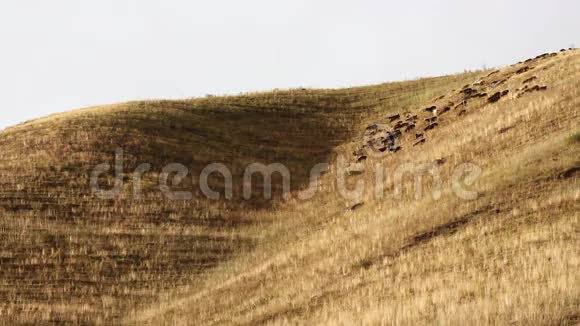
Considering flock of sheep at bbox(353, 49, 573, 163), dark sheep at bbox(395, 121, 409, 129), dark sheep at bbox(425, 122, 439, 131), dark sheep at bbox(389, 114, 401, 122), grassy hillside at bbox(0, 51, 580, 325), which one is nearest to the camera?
grassy hillside at bbox(0, 51, 580, 325)

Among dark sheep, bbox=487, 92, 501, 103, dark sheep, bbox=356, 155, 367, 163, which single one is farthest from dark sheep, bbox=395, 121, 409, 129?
dark sheep, bbox=487, 92, 501, 103

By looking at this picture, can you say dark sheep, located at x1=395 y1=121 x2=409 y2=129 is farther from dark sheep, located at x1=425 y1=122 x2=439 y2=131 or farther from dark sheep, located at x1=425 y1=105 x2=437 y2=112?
dark sheep, located at x1=425 y1=122 x2=439 y2=131

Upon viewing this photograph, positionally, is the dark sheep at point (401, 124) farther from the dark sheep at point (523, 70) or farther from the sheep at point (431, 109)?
the dark sheep at point (523, 70)

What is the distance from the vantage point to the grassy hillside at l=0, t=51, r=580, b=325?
18.3 meters

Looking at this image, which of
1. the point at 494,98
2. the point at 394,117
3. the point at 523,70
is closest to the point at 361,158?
the point at 394,117

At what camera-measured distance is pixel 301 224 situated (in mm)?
32188

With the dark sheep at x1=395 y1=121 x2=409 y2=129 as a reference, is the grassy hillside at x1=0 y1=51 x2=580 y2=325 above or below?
below

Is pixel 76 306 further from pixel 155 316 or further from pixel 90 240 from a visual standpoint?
pixel 90 240

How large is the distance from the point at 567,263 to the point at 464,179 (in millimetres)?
10404

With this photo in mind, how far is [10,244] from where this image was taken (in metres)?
29.2

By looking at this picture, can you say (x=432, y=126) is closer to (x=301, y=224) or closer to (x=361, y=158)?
(x=361, y=158)

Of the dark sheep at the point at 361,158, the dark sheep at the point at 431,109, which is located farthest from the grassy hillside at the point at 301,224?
the dark sheep at the point at 431,109

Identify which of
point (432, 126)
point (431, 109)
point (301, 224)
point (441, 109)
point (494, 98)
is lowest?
point (301, 224)

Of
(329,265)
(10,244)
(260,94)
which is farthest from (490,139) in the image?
(260,94)
